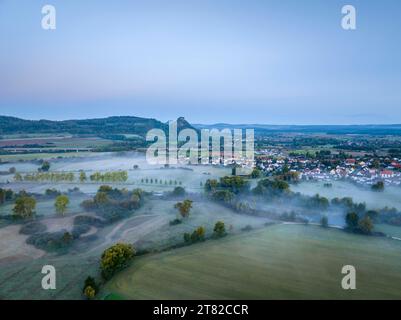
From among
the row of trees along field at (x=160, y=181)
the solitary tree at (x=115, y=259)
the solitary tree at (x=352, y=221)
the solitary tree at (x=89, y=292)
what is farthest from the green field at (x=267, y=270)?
the row of trees along field at (x=160, y=181)

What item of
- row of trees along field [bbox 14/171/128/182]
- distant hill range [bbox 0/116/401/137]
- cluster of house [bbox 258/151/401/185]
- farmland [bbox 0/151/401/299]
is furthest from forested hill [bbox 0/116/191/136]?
farmland [bbox 0/151/401/299]

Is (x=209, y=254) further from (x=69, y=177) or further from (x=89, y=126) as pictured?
(x=89, y=126)

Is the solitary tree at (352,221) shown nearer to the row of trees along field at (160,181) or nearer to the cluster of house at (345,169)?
the cluster of house at (345,169)

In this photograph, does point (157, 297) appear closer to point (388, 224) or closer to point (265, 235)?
point (265, 235)

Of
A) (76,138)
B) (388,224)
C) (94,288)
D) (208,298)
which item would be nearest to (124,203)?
(94,288)
